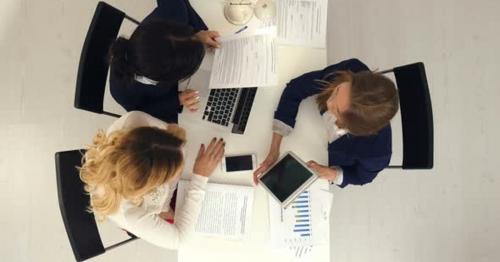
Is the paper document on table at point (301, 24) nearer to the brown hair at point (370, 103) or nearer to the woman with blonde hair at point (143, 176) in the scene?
the brown hair at point (370, 103)

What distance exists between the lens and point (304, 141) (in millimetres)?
1339

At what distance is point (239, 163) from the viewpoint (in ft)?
4.30

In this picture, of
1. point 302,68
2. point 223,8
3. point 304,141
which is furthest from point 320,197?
point 223,8

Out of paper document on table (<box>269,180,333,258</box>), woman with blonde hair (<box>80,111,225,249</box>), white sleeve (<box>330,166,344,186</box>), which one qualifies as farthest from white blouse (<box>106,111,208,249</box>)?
white sleeve (<box>330,166,344,186</box>)

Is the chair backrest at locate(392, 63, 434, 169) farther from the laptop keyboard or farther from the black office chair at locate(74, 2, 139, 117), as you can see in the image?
the black office chair at locate(74, 2, 139, 117)

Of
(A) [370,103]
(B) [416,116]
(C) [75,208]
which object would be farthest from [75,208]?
(B) [416,116]

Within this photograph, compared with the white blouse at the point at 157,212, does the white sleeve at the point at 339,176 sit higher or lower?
higher

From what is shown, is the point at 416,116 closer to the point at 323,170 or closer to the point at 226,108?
the point at 323,170

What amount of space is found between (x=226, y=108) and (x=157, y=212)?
40 centimetres

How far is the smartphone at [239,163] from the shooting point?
131 centimetres

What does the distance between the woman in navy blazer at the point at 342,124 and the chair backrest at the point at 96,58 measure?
576 mm

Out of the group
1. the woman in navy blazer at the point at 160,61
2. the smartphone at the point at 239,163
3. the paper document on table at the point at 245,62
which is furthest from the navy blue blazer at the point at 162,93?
the smartphone at the point at 239,163

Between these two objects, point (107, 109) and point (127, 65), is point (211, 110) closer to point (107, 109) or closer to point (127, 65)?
point (127, 65)
